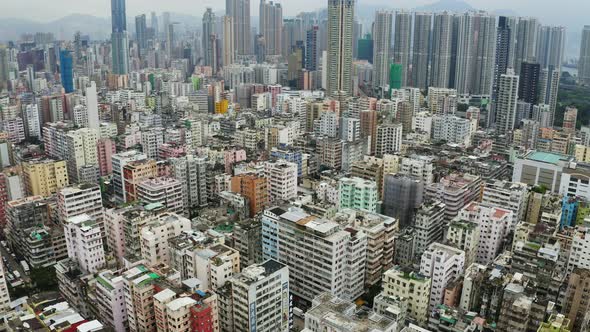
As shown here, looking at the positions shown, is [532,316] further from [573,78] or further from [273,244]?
[573,78]

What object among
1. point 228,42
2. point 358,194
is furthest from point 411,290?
point 228,42

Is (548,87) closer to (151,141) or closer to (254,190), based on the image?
(254,190)

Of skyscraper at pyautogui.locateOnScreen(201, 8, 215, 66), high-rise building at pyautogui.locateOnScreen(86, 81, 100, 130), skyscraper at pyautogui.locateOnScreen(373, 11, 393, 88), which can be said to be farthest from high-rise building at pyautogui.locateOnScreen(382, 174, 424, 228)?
skyscraper at pyautogui.locateOnScreen(201, 8, 215, 66)

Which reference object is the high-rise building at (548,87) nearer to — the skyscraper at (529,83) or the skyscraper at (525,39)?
the skyscraper at (529,83)

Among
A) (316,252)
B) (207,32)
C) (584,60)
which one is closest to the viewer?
(316,252)

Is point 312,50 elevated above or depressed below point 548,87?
above

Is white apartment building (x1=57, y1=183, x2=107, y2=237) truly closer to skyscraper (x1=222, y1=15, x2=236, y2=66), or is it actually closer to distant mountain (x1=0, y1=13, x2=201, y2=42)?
distant mountain (x1=0, y1=13, x2=201, y2=42)
